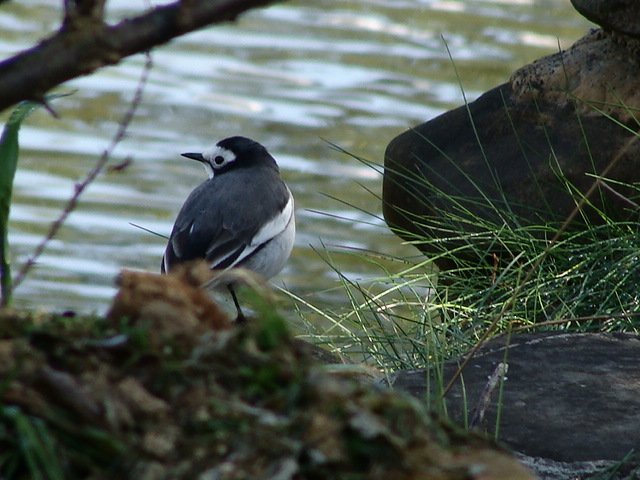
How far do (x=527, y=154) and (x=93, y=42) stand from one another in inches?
147

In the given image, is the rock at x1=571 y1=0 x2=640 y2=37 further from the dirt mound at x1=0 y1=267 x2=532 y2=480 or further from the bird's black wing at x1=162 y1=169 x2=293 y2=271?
the dirt mound at x1=0 y1=267 x2=532 y2=480

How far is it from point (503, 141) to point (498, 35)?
7.48m

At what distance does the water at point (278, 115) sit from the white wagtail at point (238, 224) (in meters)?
1.31

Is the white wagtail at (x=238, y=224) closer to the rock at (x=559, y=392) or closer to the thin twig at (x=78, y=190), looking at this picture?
the rock at (x=559, y=392)

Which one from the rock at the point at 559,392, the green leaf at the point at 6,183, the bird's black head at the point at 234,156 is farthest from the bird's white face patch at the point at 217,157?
the green leaf at the point at 6,183

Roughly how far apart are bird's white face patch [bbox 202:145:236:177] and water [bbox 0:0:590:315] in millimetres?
1108

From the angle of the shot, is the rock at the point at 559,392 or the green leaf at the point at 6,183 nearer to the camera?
the green leaf at the point at 6,183

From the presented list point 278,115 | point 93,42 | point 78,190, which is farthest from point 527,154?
point 278,115

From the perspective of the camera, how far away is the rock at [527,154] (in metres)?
4.64

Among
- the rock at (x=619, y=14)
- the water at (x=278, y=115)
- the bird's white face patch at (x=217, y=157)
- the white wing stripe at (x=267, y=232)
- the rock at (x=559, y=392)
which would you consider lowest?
the water at (x=278, y=115)

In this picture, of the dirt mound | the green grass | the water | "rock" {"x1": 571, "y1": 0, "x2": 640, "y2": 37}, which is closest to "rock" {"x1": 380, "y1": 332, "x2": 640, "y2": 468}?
the green grass

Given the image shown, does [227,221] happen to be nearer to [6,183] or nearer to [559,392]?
[559,392]

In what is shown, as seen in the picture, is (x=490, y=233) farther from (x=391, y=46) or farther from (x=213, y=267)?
(x=391, y=46)

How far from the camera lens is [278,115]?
9.99 meters
